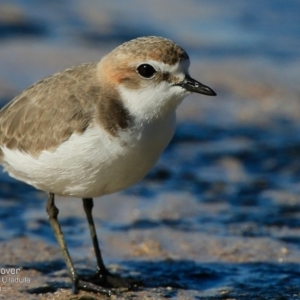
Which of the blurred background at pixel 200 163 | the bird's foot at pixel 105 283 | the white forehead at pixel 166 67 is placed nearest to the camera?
the white forehead at pixel 166 67

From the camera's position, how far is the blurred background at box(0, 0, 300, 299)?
20.9 ft

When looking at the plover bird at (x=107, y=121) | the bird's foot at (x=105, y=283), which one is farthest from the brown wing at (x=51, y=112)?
the bird's foot at (x=105, y=283)

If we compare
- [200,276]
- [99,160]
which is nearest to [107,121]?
[99,160]

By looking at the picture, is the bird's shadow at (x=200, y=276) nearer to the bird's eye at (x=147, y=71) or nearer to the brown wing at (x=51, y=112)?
the brown wing at (x=51, y=112)

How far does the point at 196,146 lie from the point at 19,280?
3587mm

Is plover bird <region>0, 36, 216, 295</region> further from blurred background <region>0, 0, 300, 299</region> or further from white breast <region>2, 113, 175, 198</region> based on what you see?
blurred background <region>0, 0, 300, 299</region>

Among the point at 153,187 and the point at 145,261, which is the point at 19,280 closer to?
the point at 145,261

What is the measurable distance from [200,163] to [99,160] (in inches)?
138

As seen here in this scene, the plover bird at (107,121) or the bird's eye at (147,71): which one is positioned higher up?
the bird's eye at (147,71)

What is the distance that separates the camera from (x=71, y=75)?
5719 millimetres

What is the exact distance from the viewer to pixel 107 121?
5211 mm

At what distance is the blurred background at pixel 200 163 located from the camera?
6375mm

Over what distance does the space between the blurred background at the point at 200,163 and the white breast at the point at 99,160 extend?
910mm

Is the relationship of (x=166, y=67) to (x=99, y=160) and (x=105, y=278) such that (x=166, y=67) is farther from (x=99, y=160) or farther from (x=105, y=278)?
(x=105, y=278)
